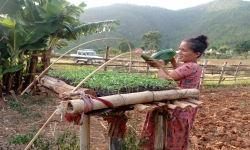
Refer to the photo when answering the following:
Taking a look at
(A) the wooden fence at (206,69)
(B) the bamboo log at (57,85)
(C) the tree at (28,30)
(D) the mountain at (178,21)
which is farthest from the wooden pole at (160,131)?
(D) the mountain at (178,21)

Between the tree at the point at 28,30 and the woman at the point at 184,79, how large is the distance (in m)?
3.32

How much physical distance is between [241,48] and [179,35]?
1337 centimetres

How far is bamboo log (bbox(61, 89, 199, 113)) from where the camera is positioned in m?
1.32

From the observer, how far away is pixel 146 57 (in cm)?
189

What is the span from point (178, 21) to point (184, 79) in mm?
49933

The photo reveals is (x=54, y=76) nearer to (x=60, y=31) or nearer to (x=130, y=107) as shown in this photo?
(x=130, y=107)

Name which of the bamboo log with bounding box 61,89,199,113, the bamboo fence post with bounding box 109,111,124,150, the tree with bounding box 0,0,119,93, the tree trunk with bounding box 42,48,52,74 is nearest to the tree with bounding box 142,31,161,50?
the tree trunk with bounding box 42,48,52,74

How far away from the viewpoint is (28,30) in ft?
15.8

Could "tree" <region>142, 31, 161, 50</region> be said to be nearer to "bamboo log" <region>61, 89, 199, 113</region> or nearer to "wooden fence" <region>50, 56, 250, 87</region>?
"wooden fence" <region>50, 56, 250, 87</region>

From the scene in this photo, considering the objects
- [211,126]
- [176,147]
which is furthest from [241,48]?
[176,147]

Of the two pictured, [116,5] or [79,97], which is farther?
[116,5]

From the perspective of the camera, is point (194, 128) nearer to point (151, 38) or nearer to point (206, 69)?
point (206, 69)

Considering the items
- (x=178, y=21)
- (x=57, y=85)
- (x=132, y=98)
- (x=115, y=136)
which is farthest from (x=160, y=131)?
(x=178, y=21)

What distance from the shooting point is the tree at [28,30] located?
14.8ft
